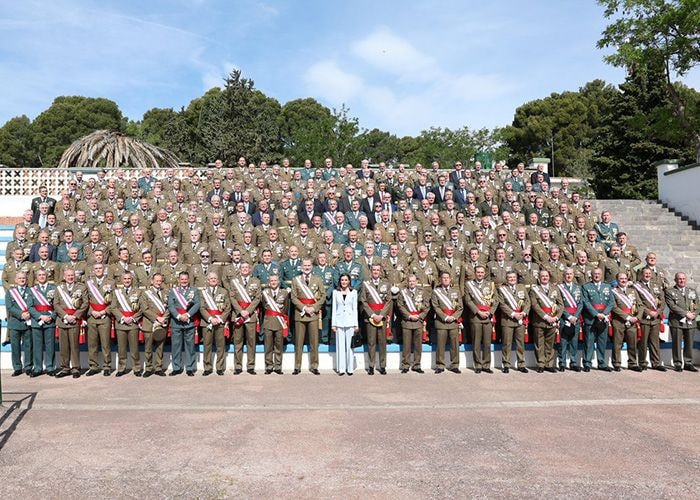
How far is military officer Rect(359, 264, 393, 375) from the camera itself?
855cm

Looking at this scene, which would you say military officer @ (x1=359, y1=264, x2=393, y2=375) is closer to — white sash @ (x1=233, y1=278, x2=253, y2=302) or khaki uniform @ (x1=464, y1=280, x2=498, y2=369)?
khaki uniform @ (x1=464, y1=280, x2=498, y2=369)

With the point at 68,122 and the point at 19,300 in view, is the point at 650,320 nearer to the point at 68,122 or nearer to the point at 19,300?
the point at 19,300

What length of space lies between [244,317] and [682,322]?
23.2ft

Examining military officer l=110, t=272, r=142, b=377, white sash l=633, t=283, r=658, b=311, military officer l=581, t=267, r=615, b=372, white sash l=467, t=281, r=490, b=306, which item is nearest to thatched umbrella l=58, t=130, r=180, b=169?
military officer l=110, t=272, r=142, b=377

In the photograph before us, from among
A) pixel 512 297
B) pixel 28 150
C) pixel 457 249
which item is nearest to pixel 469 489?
pixel 512 297

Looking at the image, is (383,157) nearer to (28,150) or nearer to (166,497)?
(28,150)

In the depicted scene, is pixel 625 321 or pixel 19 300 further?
pixel 625 321

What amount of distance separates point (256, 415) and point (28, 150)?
53027mm

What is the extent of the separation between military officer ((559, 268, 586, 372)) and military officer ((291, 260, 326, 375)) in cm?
392

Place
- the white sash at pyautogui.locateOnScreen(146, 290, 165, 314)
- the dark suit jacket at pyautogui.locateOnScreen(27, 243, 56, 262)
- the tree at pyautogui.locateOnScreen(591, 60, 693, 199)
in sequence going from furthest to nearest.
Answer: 1. the tree at pyautogui.locateOnScreen(591, 60, 693, 199)
2. the dark suit jacket at pyautogui.locateOnScreen(27, 243, 56, 262)
3. the white sash at pyautogui.locateOnScreen(146, 290, 165, 314)

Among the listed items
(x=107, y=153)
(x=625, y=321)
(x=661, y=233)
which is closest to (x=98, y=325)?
(x=625, y=321)

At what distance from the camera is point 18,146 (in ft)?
158

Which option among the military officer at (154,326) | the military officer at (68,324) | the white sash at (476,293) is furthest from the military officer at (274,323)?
the white sash at (476,293)

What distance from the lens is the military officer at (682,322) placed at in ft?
28.3
